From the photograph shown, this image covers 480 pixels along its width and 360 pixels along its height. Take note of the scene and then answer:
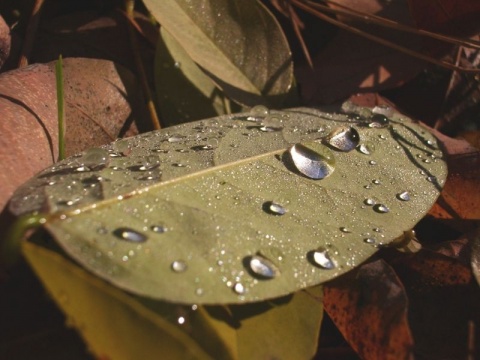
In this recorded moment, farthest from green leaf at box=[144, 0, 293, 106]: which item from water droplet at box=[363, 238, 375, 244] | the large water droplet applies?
water droplet at box=[363, 238, 375, 244]

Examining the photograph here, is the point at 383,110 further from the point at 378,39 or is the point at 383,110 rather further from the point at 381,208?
the point at 381,208

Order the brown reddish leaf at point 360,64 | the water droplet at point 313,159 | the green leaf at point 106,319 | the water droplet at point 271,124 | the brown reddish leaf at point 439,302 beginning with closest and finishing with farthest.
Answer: the green leaf at point 106,319 → the brown reddish leaf at point 439,302 → the water droplet at point 313,159 → the water droplet at point 271,124 → the brown reddish leaf at point 360,64

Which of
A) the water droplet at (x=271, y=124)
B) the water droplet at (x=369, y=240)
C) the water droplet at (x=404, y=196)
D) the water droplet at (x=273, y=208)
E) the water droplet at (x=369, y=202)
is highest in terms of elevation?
the water droplet at (x=271, y=124)

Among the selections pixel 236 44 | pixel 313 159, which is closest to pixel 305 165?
pixel 313 159

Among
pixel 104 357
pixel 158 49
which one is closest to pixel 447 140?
pixel 158 49

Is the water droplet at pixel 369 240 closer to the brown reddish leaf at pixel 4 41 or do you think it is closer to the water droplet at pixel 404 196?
the water droplet at pixel 404 196

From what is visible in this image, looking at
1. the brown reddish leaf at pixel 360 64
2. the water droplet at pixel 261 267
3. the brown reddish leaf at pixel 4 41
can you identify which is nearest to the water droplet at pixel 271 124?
the brown reddish leaf at pixel 360 64

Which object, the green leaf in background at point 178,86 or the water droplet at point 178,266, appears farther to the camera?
the green leaf in background at point 178,86
